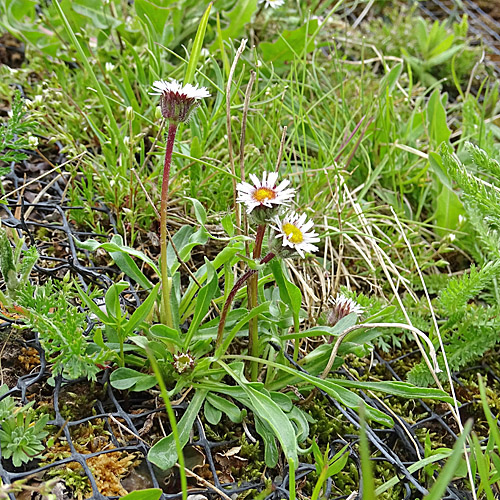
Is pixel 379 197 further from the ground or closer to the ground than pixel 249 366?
further from the ground

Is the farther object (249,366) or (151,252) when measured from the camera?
(151,252)

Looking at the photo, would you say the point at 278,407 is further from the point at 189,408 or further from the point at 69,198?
the point at 69,198

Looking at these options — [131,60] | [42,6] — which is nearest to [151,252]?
[131,60]

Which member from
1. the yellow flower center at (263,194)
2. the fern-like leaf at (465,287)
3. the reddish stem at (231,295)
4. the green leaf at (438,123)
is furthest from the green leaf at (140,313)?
the green leaf at (438,123)

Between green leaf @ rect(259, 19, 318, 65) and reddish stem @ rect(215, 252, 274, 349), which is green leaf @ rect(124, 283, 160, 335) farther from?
green leaf @ rect(259, 19, 318, 65)

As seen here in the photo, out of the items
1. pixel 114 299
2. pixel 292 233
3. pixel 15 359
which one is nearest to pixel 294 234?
pixel 292 233

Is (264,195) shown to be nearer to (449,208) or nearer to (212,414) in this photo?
(212,414)

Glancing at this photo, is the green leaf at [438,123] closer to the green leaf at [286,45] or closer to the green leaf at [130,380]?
the green leaf at [286,45]
